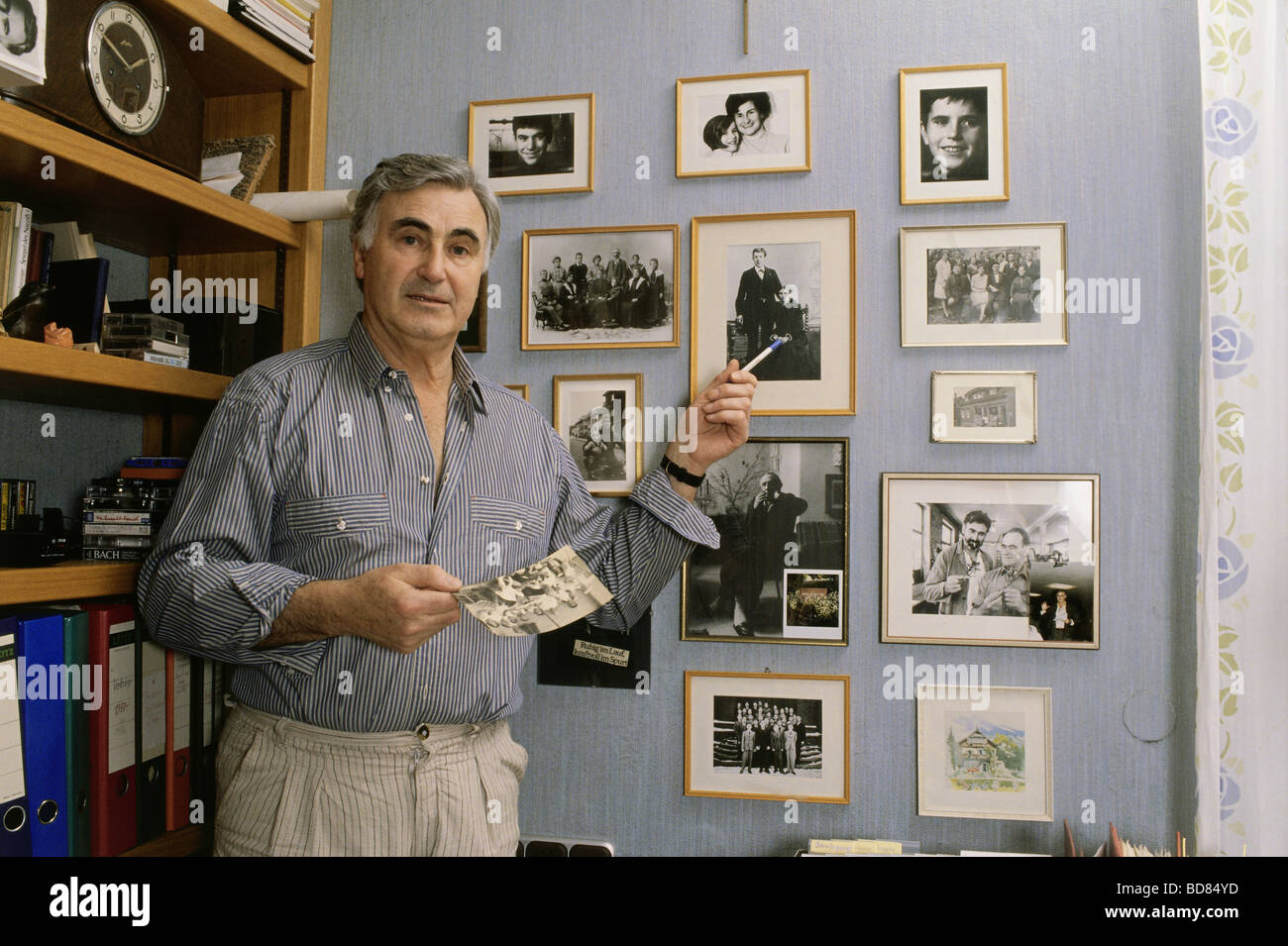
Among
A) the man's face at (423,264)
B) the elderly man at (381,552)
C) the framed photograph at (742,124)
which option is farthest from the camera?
the framed photograph at (742,124)

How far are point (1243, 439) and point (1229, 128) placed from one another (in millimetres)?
564

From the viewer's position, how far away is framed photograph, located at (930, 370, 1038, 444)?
5.38 ft

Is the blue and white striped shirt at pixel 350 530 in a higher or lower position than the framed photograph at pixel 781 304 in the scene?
lower

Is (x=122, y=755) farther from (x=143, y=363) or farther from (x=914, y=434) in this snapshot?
(x=914, y=434)

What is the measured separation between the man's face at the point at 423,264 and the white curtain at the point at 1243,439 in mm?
1340

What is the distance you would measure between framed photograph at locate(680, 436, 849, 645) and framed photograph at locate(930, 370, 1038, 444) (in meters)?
0.20

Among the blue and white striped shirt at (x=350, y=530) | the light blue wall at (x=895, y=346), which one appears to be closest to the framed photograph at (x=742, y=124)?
the light blue wall at (x=895, y=346)

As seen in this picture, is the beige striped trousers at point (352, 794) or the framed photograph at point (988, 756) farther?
the framed photograph at point (988, 756)

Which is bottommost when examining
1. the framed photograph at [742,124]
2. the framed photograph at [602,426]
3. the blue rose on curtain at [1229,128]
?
the framed photograph at [602,426]

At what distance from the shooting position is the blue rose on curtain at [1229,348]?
150cm

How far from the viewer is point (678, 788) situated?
175cm

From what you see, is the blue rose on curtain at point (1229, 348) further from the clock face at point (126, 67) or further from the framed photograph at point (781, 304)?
the clock face at point (126, 67)

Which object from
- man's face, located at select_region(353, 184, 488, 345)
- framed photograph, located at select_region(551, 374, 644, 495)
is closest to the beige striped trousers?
framed photograph, located at select_region(551, 374, 644, 495)

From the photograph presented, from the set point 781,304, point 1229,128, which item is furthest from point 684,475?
point 1229,128
